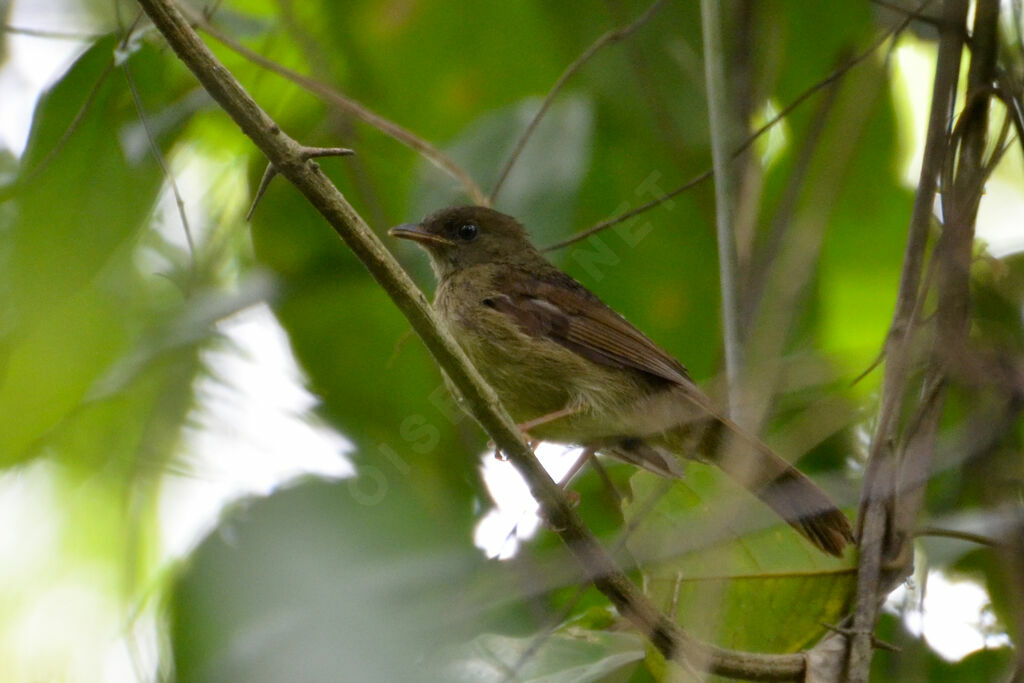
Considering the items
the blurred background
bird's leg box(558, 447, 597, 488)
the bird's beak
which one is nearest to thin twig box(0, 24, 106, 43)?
the blurred background

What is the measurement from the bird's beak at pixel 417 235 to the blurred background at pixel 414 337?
0.09 metres

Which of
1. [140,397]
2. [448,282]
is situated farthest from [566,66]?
[140,397]

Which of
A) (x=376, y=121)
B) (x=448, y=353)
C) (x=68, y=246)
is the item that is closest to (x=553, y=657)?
(x=448, y=353)

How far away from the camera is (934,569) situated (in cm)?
382

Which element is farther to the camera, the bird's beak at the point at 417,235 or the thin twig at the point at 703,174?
the bird's beak at the point at 417,235

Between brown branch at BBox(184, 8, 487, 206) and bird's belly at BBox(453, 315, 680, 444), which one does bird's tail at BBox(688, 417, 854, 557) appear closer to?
bird's belly at BBox(453, 315, 680, 444)

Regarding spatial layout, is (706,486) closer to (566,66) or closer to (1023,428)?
(1023,428)

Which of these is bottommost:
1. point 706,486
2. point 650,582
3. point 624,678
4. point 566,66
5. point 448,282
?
point 624,678

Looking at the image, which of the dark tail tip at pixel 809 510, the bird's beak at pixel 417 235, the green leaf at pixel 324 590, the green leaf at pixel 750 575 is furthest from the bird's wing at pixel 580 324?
the green leaf at pixel 324 590

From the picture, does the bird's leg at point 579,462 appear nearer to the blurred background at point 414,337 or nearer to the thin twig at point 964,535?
the blurred background at point 414,337

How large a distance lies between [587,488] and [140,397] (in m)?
1.85

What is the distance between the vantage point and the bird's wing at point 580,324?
4.35 m

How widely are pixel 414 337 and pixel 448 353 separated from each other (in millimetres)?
1450

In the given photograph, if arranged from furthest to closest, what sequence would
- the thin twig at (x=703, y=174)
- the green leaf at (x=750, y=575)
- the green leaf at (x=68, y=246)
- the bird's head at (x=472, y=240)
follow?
the bird's head at (x=472, y=240) → the thin twig at (x=703, y=174) → the green leaf at (x=750, y=575) → the green leaf at (x=68, y=246)
